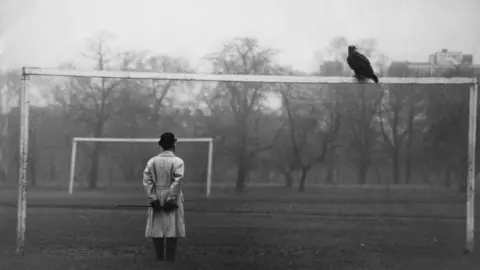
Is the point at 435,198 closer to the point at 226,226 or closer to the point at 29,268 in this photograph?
the point at 226,226

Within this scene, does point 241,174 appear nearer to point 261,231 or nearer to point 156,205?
point 261,231

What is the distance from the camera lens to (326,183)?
10.9 meters

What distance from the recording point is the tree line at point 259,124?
35.3ft

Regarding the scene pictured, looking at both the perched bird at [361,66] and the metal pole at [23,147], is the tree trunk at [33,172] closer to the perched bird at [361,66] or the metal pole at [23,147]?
the metal pole at [23,147]

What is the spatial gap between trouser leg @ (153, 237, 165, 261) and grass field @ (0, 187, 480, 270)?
0.15 meters

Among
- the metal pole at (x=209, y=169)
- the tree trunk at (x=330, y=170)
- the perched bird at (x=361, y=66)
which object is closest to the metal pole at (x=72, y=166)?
the metal pole at (x=209, y=169)

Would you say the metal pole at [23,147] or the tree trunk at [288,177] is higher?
the metal pole at [23,147]

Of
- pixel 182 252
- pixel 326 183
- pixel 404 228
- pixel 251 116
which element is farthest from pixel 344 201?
pixel 182 252

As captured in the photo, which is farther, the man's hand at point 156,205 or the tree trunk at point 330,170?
the tree trunk at point 330,170

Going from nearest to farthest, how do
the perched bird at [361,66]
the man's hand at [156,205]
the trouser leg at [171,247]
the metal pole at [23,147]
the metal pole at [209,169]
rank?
1. the man's hand at [156,205]
2. the trouser leg at [171,247]
3. the metal pole at [23,147]
4. the perched bird at [361,66]
5. the metal pole at [209,169]

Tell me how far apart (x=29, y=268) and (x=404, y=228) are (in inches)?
227

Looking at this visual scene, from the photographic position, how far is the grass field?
22.0 ft

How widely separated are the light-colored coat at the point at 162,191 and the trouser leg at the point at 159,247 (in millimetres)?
162

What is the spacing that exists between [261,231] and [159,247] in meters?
3.28
